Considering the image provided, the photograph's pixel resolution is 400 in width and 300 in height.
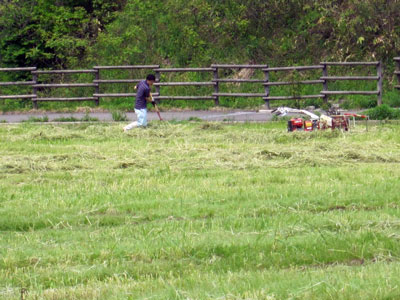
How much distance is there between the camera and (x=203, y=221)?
29.7ft

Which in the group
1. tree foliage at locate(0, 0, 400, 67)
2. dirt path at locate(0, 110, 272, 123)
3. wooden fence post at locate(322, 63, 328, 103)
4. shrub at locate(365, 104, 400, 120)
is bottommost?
dirt path at locate(0, 110, 272, 123)

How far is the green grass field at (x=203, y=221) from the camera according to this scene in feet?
21.5

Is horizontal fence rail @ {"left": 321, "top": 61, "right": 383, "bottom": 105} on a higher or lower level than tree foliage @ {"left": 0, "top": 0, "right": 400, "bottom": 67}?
lower

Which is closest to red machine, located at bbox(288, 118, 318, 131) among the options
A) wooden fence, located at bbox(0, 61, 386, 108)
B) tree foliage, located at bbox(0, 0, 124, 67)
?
wooden fence, located at bbox(0, 61, 386, 108)

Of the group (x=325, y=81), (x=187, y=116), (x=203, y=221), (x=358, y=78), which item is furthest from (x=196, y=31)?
(x=203, y=221)

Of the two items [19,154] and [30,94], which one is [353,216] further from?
[30,94]

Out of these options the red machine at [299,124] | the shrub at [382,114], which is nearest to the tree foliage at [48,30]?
the shrub at [382,114]

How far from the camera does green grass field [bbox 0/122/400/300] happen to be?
6543mm

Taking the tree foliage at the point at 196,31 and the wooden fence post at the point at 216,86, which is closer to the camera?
the wooden fence post at the point at 216,86

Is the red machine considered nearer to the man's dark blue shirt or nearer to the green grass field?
the green grass field

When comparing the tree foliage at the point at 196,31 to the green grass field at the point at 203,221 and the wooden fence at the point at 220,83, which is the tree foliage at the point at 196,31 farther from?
the green grass field at the point at 203,221

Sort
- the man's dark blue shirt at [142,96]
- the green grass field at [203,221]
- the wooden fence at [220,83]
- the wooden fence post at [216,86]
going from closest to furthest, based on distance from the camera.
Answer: the green grass field at [203,221]
the man's dark blue shirt at [142,96]
the wooden fence at [220,83]
the wooden fence post at [216,86]

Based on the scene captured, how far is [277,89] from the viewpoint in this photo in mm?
→ 28812

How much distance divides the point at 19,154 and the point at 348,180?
680cm
